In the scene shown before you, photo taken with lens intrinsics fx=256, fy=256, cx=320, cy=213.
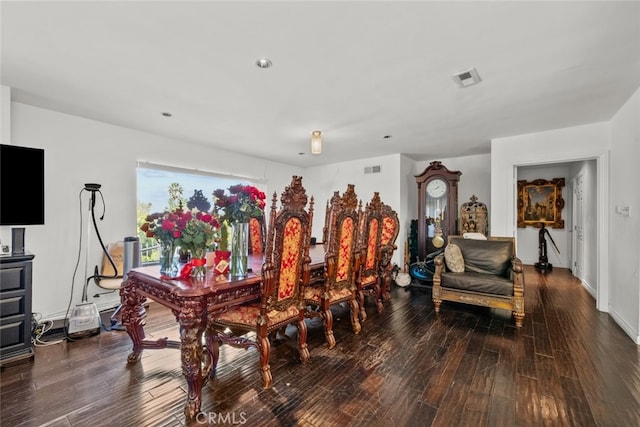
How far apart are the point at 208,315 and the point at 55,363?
1627 millimetres

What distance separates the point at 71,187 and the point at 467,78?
182 inches

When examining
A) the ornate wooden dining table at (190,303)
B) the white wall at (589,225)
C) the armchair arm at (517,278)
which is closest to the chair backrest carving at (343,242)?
the ornate wooden dining table at (190,303)

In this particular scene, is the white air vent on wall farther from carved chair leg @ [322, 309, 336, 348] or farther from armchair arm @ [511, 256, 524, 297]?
carved chair leg @ [322, 309, 336, 348]

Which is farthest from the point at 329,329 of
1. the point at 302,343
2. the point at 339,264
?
the point at 339,264

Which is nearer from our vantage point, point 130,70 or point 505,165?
point 130,70

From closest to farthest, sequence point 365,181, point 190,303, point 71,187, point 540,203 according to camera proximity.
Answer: point 190,303 < point 71,187 < point 365,181 < point 540,203

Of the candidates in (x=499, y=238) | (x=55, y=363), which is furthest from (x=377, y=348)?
(x=55, y=363)

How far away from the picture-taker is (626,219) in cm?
283

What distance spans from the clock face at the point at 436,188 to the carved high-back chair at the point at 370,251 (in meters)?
2.18

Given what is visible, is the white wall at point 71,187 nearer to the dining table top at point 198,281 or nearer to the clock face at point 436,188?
the dining table top at point 198,281

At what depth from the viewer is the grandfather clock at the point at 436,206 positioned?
4848 millimetres

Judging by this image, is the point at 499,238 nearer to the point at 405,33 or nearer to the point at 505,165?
the point at 505,165

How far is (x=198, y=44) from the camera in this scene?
187 centimetres

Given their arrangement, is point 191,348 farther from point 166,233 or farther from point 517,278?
point 517,278
